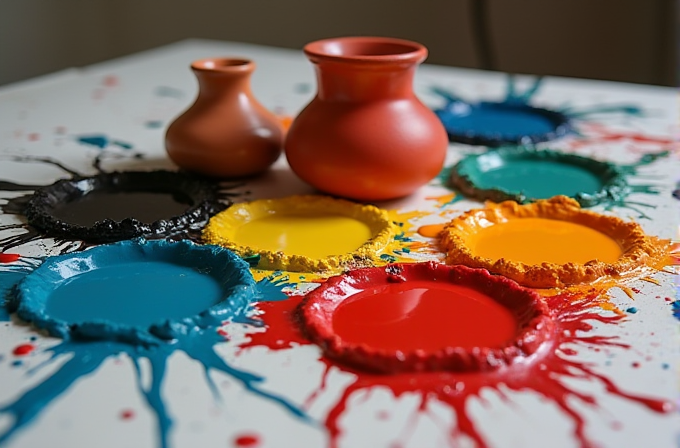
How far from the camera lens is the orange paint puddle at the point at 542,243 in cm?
87

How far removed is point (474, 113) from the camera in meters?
1.48

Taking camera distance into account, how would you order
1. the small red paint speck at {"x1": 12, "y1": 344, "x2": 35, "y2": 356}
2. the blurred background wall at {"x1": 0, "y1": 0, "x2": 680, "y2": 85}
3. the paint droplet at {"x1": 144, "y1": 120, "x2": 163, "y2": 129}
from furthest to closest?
the blurred background wall at {"x1": 0, "y1": 0, "x2": 680, "y2": 85}
the paint droplet at {"x1": 144, "y1": 120, "x2": 163, "y2": 129}
the small red paint speck at {"x1": 12, "y1": 344, "x2": 35, "y2": 356}

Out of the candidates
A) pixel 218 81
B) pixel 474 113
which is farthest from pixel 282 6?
pixel 218 81

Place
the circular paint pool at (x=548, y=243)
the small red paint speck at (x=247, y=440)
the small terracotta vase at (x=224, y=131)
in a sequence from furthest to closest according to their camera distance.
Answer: the small terracotta vase at (x=224, y=131) < the circular paint pool at (x=548, y=243) < the small red paint speck at (x=247, y=440)

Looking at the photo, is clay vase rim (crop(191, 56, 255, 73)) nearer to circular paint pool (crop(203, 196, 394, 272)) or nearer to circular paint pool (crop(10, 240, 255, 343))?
circular paint pool (crop(203, 196, 394, 272))

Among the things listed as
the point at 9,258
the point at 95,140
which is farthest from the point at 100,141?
the point at 9,258

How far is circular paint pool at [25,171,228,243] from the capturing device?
3.01 ft

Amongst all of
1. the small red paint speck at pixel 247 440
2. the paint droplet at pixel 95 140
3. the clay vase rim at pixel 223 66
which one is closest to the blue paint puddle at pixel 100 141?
the paint droplet at pixel 95 140

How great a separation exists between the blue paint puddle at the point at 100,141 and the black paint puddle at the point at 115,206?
0.33 ft

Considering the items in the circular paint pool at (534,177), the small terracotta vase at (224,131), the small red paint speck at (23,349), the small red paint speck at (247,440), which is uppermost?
the small terracotta vase at (224,131)

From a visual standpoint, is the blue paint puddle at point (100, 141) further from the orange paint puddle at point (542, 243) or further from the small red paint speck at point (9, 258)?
the orange paint puddle at point (542, 243)

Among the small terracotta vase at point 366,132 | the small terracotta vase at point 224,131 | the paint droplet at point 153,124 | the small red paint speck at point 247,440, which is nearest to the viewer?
the small red paint speck at point 247,440

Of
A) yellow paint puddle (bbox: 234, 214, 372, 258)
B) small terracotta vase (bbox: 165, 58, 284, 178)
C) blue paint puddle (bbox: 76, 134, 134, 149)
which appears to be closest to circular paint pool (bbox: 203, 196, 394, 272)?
yellow paint puddle (bbox: 234, 214, 372, 258)

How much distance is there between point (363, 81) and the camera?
→ 100 cm
